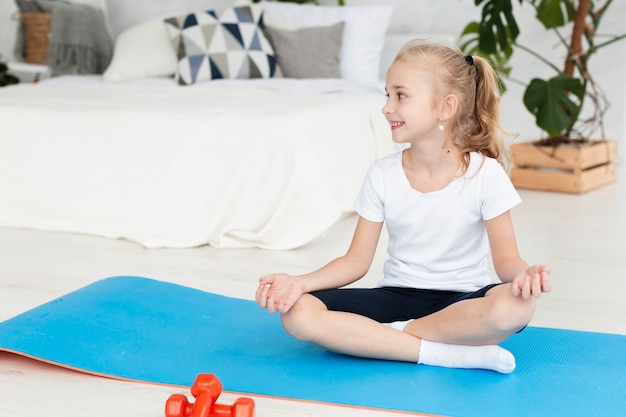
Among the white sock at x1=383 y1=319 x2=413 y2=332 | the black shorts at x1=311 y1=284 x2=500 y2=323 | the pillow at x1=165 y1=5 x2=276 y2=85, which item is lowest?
the pillow at x1=165 y1=5 x2=276 y2=85

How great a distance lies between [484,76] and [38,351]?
97 cm

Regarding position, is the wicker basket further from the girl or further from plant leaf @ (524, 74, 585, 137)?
the girl

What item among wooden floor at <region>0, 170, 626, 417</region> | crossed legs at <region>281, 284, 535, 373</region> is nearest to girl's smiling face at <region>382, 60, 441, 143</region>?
crossed legs at <region>281, 284, 535, 373</region>

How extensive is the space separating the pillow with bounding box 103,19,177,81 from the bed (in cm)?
76

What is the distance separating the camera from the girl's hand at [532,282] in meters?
1.38

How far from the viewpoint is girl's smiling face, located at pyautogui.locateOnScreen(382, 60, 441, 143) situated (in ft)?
5.27

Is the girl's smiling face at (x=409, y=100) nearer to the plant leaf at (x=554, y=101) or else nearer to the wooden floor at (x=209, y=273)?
the wooden floor at (x=209, y=273)

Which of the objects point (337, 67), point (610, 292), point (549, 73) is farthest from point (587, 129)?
point (610, 292)

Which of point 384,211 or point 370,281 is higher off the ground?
point 384,211

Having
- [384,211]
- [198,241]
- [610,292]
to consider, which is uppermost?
[384,211]

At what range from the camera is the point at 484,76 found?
167 centimetres

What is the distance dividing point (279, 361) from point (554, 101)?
2251mm

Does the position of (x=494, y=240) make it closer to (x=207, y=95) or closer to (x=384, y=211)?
(x=384, y=211)

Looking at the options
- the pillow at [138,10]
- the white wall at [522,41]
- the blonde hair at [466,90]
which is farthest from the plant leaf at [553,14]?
the blonde hair at [466,90]
